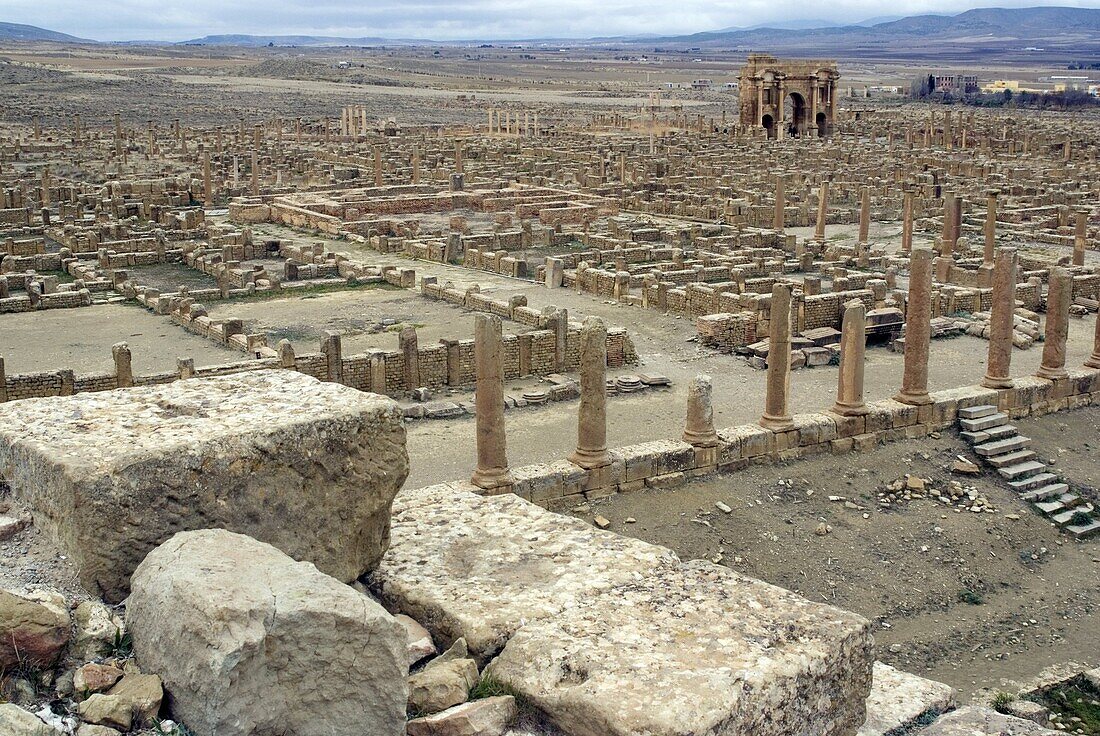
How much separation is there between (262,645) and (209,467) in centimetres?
139

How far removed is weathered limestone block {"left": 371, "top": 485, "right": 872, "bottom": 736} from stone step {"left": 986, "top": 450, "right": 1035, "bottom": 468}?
9.73 m

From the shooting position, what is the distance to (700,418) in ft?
49.9

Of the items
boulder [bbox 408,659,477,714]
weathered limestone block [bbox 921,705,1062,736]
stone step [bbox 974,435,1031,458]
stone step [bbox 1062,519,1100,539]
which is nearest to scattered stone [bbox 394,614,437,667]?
boulder [bbox 408,659,477,714]

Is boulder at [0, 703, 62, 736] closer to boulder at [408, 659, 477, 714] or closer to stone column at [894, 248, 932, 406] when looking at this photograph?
boulder at [408, 659, 477, 714]

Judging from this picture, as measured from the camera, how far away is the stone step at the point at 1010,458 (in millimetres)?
16503

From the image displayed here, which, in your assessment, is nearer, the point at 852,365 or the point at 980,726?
the point at 980,726

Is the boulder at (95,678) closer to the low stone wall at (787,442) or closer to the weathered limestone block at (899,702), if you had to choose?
the weathered limestone block at (899,702)

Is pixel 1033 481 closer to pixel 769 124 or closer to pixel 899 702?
pixel 899 702

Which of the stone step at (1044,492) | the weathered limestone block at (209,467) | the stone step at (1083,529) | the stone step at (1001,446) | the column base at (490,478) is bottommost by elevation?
the stone step at (1083,529)

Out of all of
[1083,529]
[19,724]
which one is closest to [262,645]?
[19,724]

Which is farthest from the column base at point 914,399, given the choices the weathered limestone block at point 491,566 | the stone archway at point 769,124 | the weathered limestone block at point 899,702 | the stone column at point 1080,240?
the stone archway at point 769,124

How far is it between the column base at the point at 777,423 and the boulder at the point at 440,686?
32.5 ft

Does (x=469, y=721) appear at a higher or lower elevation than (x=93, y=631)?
lower

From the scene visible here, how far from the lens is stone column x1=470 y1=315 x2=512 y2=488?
13242mm
